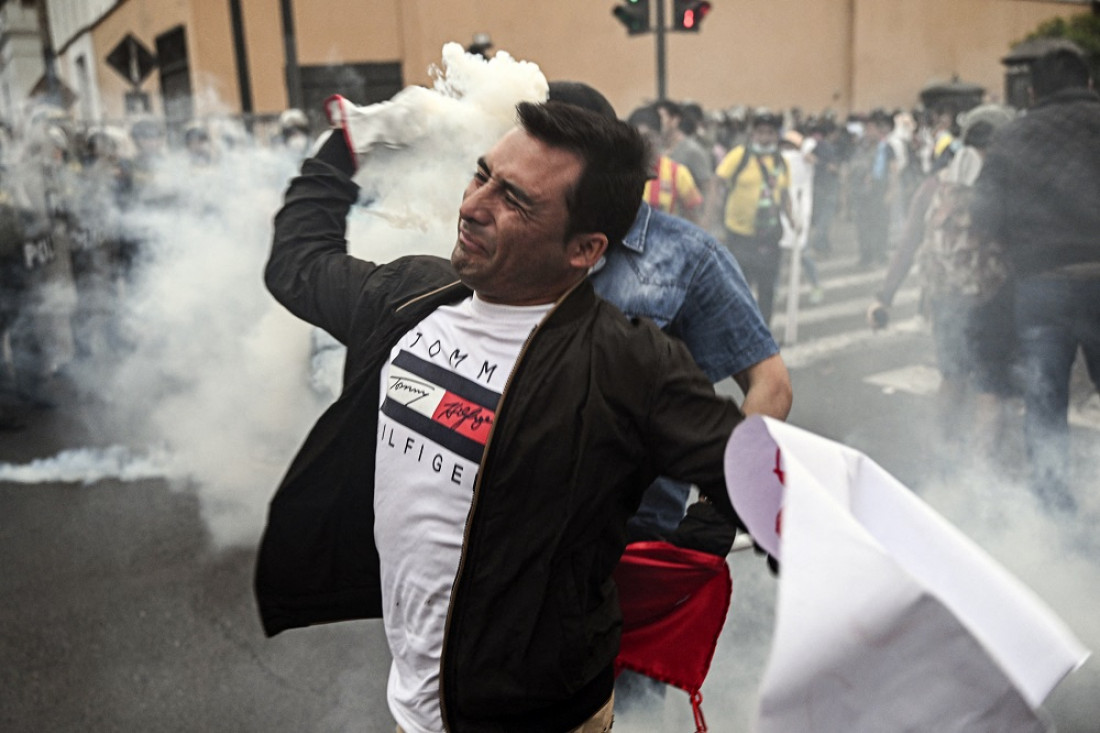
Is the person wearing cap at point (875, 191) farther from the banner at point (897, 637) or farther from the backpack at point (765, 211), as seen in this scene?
the banner at point (897, 637)

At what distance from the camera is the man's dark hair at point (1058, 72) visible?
13.6ft

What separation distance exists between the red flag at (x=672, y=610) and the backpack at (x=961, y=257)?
3039 millimetres

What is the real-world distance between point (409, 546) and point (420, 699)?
24cm

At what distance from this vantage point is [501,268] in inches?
61.2

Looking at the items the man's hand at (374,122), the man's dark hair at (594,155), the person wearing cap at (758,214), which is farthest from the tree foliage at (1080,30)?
the man's dark hair at (594,155)

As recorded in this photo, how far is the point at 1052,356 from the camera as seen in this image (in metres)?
4.15

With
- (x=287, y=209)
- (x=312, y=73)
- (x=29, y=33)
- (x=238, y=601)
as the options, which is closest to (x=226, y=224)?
(x=238, y=601)

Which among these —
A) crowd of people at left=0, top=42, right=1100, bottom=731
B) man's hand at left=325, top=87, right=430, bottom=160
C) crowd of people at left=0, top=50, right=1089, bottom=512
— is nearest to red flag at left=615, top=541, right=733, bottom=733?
crowd of people at left=0, top=42, right=1100, bottom=731

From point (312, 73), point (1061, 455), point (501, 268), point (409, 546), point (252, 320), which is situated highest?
point (312, 73)

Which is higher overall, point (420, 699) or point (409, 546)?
point (409, 546)

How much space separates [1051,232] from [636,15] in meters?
9.54

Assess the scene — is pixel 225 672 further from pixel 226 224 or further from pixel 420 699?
pixel 226 224

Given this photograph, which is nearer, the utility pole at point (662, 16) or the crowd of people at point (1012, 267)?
the crowd of people at point (1012, 267)

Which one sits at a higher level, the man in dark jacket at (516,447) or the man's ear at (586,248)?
the man's ear at (586,248)
